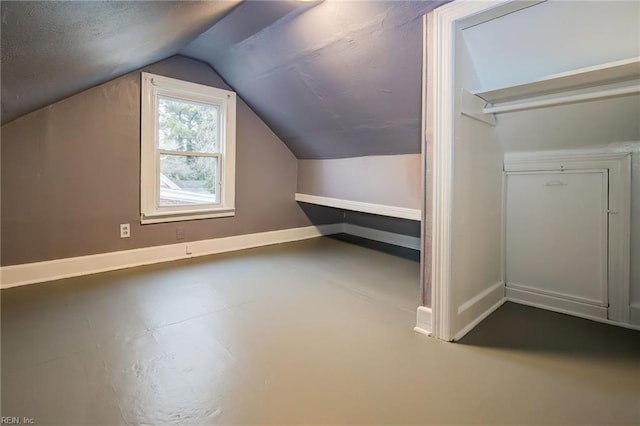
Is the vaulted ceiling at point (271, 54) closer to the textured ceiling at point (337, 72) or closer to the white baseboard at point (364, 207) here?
the textured ceiling at point (337, 72)

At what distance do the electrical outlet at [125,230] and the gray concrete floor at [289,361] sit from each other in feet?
2.10

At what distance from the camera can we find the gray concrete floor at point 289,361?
1.32 meters

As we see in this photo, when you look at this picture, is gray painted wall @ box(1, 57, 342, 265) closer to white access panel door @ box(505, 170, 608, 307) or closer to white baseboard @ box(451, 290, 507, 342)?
white baseboard @ box(451, 290, 507, 342)

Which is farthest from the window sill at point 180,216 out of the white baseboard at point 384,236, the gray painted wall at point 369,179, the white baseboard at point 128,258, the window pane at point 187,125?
the white baseboard at point 384,236

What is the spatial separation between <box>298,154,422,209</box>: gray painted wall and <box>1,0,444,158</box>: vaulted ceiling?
0.12 meters

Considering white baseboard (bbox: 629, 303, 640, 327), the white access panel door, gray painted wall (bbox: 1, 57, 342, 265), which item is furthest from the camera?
gray painted wall (bbox: 1, 57, 342, 265)

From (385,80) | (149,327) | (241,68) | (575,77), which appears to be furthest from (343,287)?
(241,68)

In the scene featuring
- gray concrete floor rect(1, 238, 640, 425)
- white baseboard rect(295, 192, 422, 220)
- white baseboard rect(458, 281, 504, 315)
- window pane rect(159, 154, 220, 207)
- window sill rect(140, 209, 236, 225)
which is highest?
window pane rect(159, 154, 220, 207)

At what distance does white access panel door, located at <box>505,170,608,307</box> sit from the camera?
217 centimetres

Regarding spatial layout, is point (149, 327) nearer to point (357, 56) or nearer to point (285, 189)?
point (357, 56)

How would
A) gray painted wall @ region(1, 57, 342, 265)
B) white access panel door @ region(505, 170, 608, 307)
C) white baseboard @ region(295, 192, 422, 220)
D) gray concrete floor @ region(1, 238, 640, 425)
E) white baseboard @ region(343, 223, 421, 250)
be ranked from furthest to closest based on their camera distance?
white baseboard @ region(343, 223, 421, 250) → white baseboard @ region(295, 192, 422, 220) → gray painted wall @ region(1, 57, 342, 265) → white access panel door @ region(505, 170, 608, 307) → gray concrete floor @ region(1, 238, 640, 425)

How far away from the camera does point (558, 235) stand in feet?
7.63

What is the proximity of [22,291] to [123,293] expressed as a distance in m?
0.79

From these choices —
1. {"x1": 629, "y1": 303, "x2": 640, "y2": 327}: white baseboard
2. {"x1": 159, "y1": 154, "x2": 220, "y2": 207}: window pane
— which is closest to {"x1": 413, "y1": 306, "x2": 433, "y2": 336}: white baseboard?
{"x1": 629, "y1": 303, "x2": 640, "y2": 327}: white baseboard
